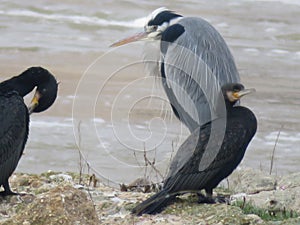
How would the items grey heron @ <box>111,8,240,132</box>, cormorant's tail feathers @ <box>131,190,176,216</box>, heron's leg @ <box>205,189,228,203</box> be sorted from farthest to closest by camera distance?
1. grey heron @ <box>111,8,240,132</box>
2. heron's leg @ <box>205,189,228,203</box>
3. cormorant's tail feathers @ <box>131,190,176,216</box>

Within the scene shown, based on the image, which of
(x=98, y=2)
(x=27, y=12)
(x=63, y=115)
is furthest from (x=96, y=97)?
(x=98, y=2)

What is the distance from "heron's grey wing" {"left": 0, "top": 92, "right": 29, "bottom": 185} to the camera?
23.1 feet

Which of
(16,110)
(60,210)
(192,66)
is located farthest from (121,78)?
(60,210)

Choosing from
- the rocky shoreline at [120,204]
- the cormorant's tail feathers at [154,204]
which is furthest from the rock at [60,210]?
the cormorant's tail feathers at [154,204]

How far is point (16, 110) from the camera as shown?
7.13 m

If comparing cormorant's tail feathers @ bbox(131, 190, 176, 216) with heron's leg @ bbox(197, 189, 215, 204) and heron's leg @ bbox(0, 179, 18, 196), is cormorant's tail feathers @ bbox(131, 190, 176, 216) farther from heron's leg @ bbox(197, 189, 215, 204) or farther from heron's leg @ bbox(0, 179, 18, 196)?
heron's leg @ bbox(0, 179, 18, 196)

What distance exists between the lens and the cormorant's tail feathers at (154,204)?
6691 mm

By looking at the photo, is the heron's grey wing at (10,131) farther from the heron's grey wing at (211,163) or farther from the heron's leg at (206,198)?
the heron's leg at (206,198)

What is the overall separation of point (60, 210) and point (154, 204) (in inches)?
40.8

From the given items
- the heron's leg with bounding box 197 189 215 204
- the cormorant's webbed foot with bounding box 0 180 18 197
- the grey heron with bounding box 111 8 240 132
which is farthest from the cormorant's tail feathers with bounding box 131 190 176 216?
the grey heron with bounding box 111 8 240 132

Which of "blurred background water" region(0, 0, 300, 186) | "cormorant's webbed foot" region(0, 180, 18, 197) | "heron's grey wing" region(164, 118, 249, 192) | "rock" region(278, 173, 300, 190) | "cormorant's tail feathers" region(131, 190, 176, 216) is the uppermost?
"heron's grey wing" region(164, 118, 249, 192)

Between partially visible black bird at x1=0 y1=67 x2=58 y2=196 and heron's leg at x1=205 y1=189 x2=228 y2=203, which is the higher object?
partially visible black bird at x1=0 y1=67 x2=58 y2=196

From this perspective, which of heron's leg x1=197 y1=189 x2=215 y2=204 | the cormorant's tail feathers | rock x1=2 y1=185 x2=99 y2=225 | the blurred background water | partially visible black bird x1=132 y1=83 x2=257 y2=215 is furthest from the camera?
the blurred background water

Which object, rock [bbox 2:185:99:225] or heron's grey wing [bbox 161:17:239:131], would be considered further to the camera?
heron's grey wing [bbox 161:17:239:131]
